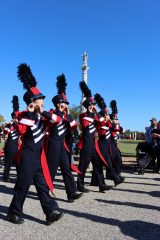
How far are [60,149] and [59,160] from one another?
20cm

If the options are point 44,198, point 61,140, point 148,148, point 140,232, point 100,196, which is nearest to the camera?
point 140,232

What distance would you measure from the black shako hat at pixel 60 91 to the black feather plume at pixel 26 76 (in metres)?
1.26

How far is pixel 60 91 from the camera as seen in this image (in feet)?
25.7

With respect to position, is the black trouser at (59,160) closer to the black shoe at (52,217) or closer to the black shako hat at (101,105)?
the black shoe at (52,217)

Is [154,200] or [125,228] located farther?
[154,200]

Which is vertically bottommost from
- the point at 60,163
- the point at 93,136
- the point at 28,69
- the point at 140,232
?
the point at 140,232

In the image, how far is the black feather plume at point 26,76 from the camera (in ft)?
19.7

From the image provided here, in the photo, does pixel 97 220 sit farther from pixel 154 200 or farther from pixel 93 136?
pixel 93 136

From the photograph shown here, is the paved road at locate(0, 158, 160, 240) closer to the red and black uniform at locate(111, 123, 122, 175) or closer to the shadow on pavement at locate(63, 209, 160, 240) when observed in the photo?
the shadow on pavement at locate(63, 209, 160, 240)

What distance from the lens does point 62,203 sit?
23.5 ft

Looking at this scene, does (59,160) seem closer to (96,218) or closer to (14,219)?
(96,218)

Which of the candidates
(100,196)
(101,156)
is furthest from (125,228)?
(101,156)

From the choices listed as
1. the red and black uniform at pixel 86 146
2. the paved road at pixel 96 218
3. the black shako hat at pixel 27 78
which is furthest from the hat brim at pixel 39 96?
the red and black uniform at pixel 86 146

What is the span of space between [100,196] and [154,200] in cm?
103
